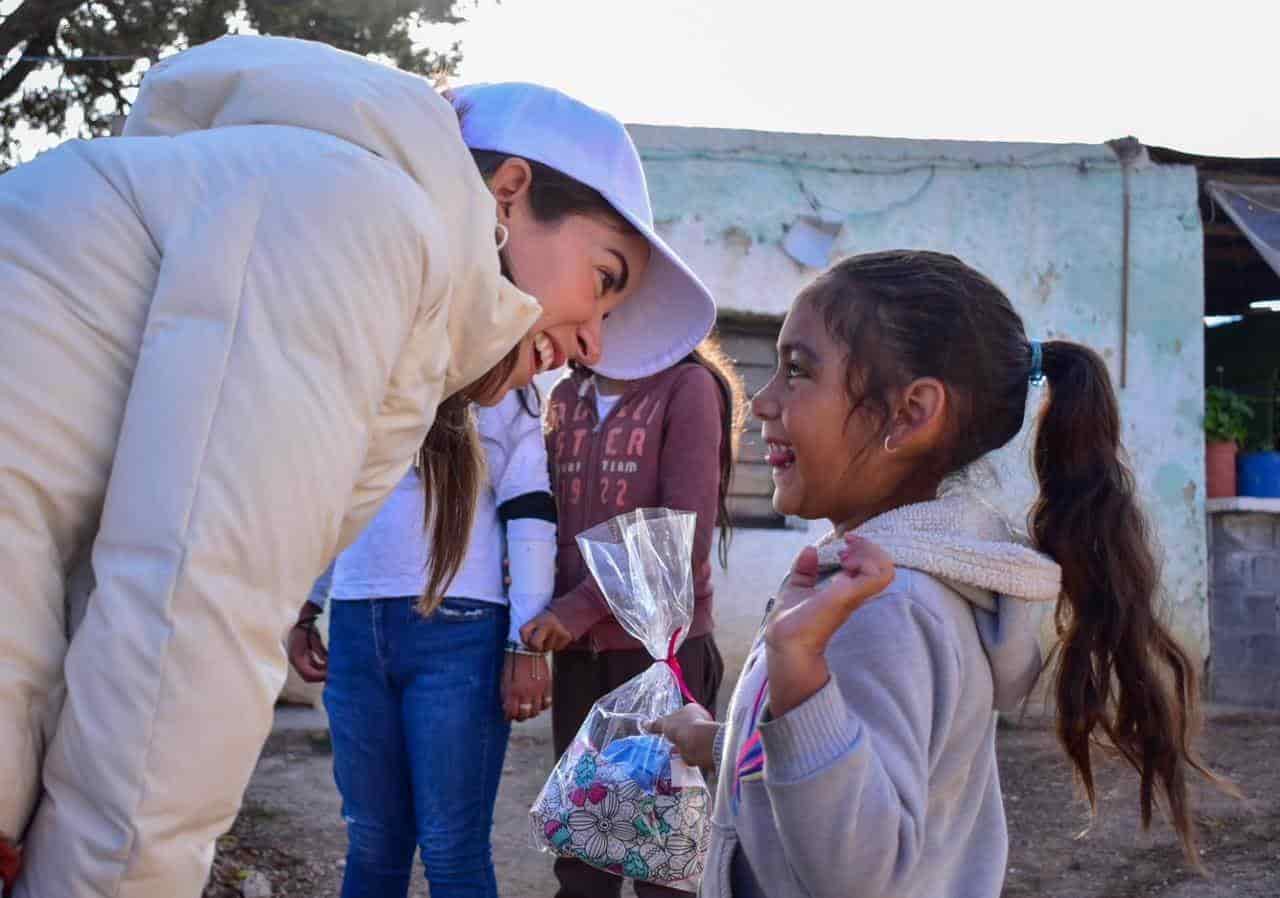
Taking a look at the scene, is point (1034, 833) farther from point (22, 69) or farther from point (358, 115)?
point (22, 69)

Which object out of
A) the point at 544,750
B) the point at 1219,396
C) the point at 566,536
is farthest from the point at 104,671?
the point at 1219,396

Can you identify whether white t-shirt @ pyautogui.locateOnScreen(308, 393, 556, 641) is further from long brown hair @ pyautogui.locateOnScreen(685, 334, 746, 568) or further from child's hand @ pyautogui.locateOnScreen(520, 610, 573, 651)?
long brown hair @ pyautogui.locateOnScreen(685, 334, 746, 568)

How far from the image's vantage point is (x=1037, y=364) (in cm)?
216

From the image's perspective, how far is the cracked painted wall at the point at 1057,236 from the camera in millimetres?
8344

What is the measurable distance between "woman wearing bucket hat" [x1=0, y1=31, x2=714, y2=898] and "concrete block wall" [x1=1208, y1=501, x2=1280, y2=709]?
27.0ft

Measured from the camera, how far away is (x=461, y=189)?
145 centimetres

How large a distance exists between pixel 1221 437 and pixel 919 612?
7909 millimetres

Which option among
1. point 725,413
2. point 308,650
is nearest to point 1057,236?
point 725,413

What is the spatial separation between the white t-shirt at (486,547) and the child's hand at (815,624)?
5.58 ft

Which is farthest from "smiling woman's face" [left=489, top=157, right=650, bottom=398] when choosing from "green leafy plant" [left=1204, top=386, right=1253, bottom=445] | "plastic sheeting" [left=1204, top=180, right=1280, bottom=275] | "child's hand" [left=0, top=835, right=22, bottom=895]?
"green leafy plant" [left=1204, top=386, right=1253, bottom=445]

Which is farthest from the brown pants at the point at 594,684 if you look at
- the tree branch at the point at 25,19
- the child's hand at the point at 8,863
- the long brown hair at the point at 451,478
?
the tree branch at the point at 25,19

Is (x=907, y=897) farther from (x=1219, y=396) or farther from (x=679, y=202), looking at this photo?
(x=1219, y=396)

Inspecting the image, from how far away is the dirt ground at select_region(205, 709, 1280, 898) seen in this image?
4.94 metres

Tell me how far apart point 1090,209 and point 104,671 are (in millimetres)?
8217
